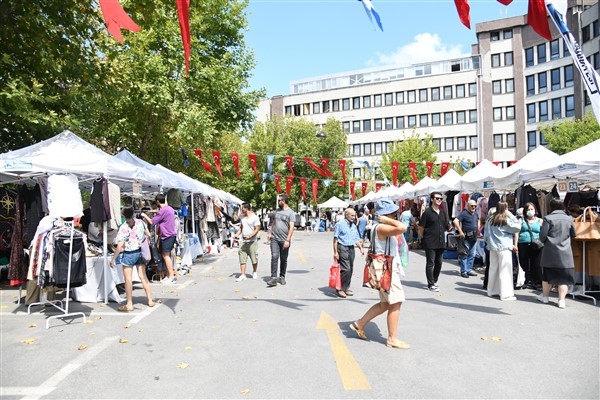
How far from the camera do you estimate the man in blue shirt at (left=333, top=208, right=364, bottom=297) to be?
9219mm

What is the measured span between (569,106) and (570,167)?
45200mm

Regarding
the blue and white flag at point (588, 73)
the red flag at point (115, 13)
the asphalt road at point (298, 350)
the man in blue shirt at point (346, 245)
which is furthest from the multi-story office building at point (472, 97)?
the red flag at point (115, 13)

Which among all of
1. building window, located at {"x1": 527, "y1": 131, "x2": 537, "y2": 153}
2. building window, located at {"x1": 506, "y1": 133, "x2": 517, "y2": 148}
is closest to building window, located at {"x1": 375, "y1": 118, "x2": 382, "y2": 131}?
building window, located at {"x1": 506, "y1": 133, "x2": 517, "y2": 148}

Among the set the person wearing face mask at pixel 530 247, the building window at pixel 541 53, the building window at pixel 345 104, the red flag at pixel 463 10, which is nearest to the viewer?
the red flag at pixel 463 10

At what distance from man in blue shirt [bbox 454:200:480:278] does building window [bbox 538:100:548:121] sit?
47075mm

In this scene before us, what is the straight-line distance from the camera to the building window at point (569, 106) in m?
48.9

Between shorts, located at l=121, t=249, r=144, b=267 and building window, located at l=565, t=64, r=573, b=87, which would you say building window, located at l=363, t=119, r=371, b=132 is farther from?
shorts, located at l=121, t=249, r=144, b=267

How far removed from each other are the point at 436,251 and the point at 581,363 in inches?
194

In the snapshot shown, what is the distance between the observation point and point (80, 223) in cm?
1070

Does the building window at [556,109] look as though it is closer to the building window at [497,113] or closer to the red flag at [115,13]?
the building window at [497,113]

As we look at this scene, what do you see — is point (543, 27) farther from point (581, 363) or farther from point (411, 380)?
point (411, 380)

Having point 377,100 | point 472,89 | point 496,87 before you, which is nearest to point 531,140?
point 496,87

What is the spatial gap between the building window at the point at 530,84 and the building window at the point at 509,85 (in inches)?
72.9

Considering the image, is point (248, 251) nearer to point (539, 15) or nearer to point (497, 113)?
point (539, 15)
